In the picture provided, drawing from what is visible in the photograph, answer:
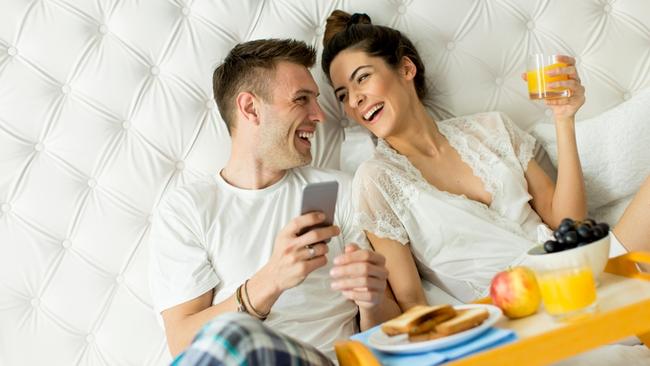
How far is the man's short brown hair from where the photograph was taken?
1.83 m

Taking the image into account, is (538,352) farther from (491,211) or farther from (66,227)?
(66,227)

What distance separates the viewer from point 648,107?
1979 mm

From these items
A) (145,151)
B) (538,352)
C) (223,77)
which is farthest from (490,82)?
(538,352)

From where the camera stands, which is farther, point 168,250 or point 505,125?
point 505,125

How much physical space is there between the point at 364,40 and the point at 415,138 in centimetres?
31

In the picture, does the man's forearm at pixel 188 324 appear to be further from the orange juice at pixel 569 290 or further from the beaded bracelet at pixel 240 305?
the orange juice at pixel 569 290

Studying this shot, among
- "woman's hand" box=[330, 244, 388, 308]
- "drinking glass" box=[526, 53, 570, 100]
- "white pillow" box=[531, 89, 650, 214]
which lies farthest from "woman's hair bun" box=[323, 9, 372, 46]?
"woman's hand" box=[330, 244, 388, 308]

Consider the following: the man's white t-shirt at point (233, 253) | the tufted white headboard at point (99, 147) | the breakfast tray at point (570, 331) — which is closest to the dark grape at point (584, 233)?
the breakfast tray at point (570, 331)

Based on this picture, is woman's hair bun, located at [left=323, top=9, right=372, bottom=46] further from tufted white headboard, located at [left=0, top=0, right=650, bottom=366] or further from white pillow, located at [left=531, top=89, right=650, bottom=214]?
white pillow, located at [left=531, top=89, right=650, bottom=214]

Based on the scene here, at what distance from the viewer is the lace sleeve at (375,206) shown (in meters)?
1.77

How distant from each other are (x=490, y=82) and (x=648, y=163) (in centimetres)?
51

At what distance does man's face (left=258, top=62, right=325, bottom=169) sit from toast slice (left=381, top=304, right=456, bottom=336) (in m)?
0.71

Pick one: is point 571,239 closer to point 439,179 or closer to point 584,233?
point 584,233

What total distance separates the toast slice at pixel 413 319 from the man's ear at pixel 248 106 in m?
0.81
